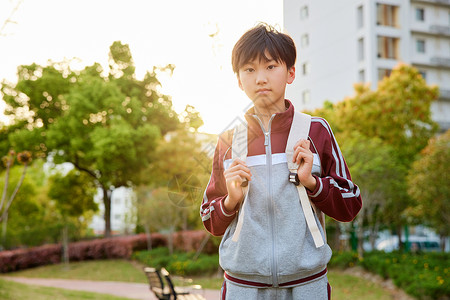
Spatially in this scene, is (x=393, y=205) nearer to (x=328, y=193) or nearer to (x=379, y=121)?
(x=379, y=121)

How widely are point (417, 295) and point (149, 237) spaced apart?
14488 millimetres

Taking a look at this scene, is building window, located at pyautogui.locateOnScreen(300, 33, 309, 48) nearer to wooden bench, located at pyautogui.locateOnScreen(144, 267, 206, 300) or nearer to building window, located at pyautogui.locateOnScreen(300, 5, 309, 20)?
building window, located at pyautogui.locateOnScreen(300, 5, 309, 20)

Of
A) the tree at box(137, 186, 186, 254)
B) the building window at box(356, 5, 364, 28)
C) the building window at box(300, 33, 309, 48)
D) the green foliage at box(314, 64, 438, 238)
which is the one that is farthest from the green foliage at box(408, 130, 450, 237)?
the building window at box(356, 5, 364, 28)

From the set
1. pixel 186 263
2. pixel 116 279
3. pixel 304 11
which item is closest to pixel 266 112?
pixel 304 11

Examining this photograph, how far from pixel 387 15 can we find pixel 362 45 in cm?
363

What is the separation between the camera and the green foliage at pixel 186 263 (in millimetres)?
15578

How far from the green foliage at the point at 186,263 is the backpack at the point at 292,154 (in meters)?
14.1

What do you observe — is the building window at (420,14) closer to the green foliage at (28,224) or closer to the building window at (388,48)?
Result: the building window at (388,48)

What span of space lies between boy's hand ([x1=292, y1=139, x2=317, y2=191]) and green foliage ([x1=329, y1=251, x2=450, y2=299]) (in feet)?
29.7

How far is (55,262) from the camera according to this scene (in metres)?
22.7

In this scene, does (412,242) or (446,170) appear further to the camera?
(412,242)

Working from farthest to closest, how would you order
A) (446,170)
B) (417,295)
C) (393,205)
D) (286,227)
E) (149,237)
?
(149,237) < (393,205) < (446,170) < (417,295) < (286,227)

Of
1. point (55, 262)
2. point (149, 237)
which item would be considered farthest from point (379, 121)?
point (55, 262)

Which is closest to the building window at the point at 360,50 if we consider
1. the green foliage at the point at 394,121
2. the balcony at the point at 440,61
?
the balcony at the point at 440,61
